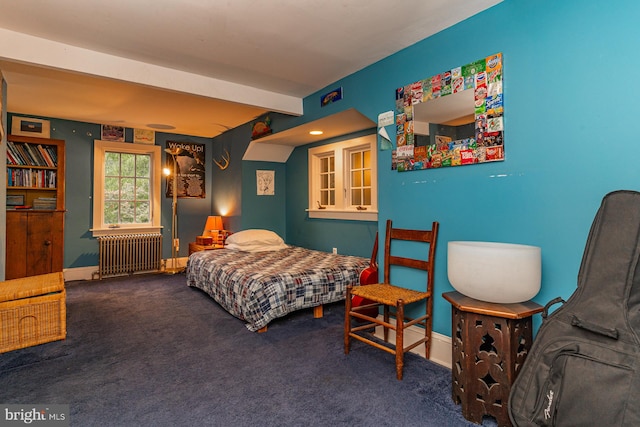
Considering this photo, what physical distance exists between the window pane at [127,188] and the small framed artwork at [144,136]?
640 millimetres

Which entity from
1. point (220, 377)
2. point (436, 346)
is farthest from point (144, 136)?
point (436, 346)

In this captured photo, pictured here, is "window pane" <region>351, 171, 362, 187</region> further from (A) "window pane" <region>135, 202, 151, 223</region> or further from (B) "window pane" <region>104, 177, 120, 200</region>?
(B) "window pane" <region>104, 177, 120, 200</region>

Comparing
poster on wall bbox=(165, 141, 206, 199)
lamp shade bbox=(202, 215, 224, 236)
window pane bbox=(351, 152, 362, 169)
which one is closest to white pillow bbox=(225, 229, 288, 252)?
lamp shade bbox=(202, 215, 224, 236)

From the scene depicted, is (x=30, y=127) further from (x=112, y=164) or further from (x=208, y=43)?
(x=208, y=43)

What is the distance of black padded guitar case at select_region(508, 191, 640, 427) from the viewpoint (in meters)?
1.16

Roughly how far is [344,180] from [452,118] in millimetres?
2067

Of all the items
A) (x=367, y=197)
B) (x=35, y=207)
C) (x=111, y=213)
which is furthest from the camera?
(x=111, y=213)

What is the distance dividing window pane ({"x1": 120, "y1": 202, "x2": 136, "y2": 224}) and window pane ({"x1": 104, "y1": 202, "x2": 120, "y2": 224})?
84mm

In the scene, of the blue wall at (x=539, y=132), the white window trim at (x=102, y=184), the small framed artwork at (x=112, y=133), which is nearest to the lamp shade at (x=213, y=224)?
the white window trim at (x=102, y=184)

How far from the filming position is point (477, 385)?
167 cm

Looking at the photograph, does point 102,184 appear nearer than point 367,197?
No

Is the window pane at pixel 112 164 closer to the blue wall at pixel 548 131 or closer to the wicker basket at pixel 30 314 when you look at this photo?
the wicker basket at pixel 30 314

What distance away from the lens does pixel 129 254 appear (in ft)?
16.9

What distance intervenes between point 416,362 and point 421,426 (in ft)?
2.27
